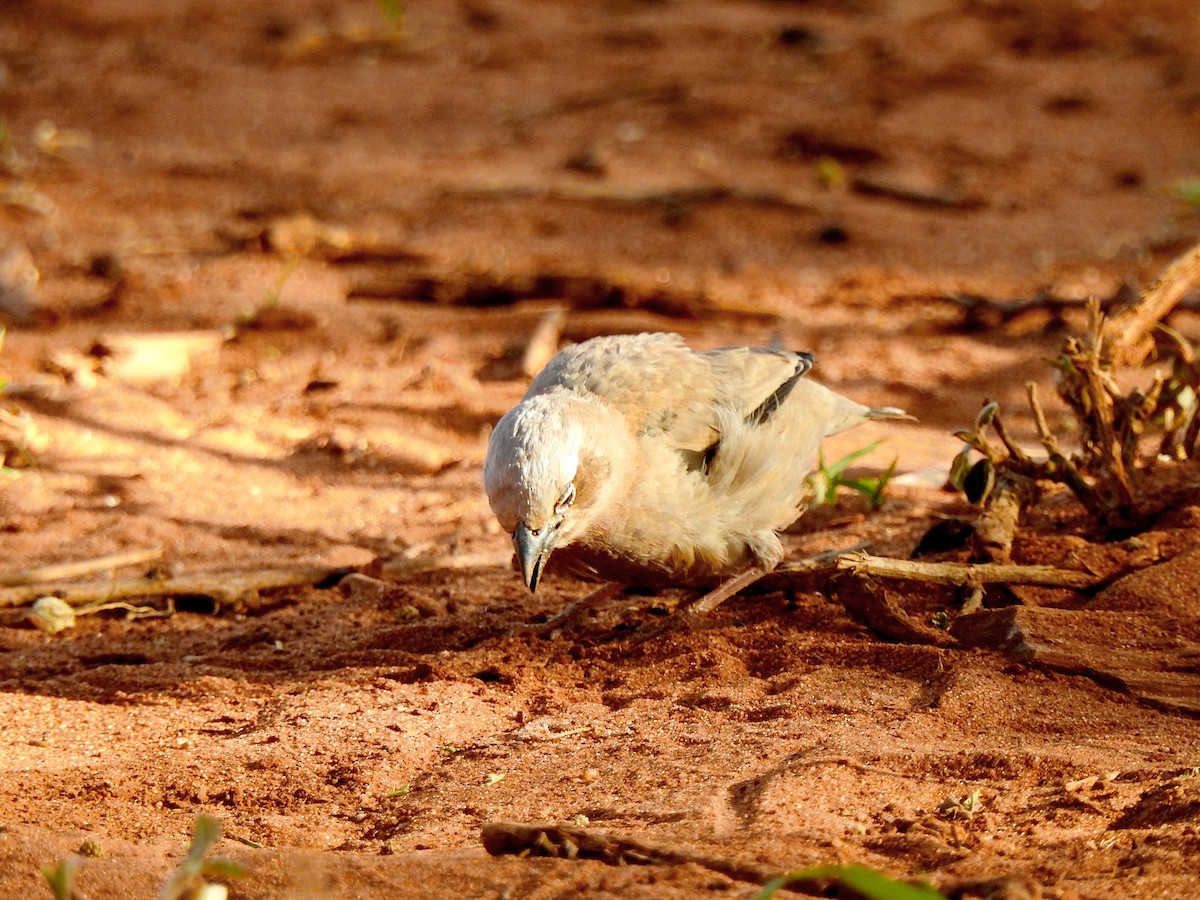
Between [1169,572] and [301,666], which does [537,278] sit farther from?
[1169,572]

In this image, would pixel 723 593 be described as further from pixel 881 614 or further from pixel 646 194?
pixel 646 194

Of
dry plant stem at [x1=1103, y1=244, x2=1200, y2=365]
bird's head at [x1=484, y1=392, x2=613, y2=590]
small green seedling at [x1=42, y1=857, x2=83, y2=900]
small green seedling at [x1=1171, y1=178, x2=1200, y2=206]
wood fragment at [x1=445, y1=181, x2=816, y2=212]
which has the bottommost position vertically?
small green seedling at [x1=42, y1=857, x2=83, y2=900]

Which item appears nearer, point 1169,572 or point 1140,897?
point 1140,897

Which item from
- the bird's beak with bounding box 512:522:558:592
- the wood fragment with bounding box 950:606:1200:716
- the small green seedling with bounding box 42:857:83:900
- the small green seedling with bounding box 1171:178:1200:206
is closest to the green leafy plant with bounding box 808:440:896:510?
the wood fragment with bounding box 950:606:1200:716

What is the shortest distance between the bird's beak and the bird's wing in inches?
22.1

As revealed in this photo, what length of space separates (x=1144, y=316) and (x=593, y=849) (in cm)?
301

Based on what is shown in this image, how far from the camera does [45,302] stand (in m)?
7.13

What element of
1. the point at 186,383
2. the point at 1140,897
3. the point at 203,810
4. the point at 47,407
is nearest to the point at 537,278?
the point at 186,383

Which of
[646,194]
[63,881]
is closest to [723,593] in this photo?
[63,881]

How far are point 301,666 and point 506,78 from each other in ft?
24.0

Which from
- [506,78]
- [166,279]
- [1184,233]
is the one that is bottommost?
[166,279]

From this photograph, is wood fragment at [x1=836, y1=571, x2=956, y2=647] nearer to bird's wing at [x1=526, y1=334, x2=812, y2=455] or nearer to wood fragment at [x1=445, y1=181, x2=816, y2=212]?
bird's wing at [x1=526, y1=334, x2=812, y2=455]

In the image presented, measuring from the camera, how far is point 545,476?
12.1 feet

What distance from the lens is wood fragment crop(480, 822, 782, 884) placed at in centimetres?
252
